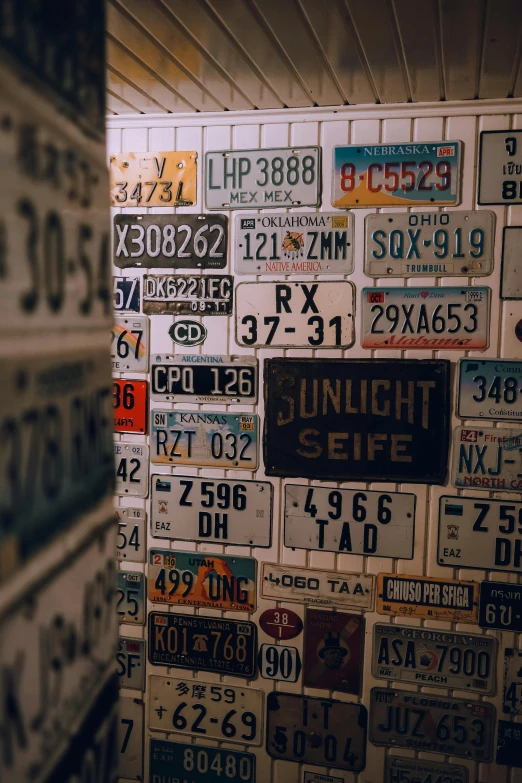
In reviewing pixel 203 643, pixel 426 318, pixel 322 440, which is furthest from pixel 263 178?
pixel 203 643

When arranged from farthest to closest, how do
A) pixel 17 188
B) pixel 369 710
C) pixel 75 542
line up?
1. pixel 369 710
2. pixel 75 542
3. pixel 17 188

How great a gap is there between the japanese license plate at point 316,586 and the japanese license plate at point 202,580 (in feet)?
0.28

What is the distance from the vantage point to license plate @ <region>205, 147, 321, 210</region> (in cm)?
267

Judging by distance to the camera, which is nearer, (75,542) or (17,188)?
(17,188)

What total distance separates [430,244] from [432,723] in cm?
208

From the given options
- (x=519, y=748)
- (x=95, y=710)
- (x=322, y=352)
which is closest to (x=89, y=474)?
(x=95, y=710)

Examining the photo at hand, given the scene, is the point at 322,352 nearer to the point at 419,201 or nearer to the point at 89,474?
the point at 419,201

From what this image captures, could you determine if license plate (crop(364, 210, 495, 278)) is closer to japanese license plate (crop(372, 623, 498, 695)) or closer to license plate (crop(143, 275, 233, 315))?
license plate (crop(143, 275, 233, 315))

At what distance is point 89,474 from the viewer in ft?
2.87

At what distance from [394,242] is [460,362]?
0.58 meters

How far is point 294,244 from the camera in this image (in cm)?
271

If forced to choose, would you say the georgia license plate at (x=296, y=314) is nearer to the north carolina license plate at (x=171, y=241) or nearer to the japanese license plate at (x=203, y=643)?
the north carolina license plate at (x=171, y=241)

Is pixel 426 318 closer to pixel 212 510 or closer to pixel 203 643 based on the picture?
pixel 212 510

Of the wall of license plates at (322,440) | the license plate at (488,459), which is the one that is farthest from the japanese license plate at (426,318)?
the license plate at (488,459)
